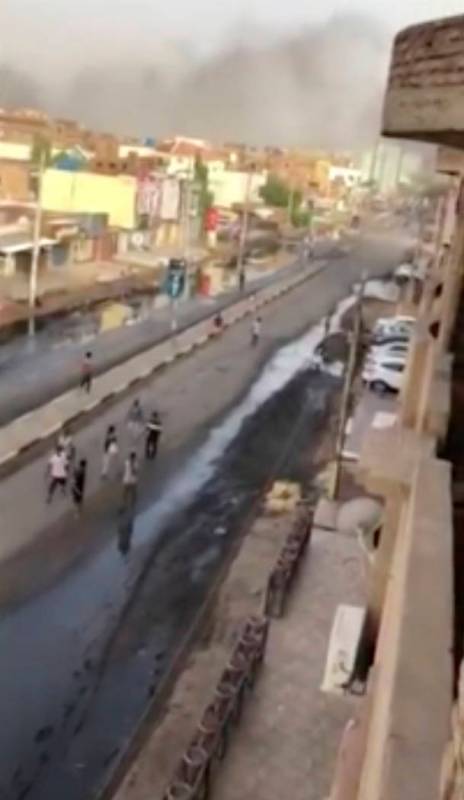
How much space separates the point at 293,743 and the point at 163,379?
16.3 m

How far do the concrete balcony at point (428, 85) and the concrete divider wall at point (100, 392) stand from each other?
13109 mm

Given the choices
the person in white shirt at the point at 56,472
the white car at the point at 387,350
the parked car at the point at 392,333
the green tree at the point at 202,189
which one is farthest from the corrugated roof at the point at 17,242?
the person in white shirt at the point at 56,472

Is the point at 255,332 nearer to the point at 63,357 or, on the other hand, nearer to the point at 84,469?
the point at 63,357

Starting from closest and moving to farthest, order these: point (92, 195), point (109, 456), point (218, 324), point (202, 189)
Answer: point (109, 456), point (218, 324), point (92, 195), point (202, 189)

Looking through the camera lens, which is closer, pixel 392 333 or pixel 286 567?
pixel 286 567

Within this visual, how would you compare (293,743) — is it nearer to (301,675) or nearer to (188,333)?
(301,675)

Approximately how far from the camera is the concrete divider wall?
15992 mm

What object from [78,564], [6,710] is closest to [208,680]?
[6,710]

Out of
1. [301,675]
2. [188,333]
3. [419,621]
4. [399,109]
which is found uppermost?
[399,109]

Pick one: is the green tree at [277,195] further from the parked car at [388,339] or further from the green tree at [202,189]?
Result: the parked car at [388,339]

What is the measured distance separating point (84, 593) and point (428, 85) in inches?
388

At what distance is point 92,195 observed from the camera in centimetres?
4712

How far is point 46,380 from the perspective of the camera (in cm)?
2172

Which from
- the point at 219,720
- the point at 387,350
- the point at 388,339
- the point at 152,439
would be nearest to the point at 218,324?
the point at 388,339
